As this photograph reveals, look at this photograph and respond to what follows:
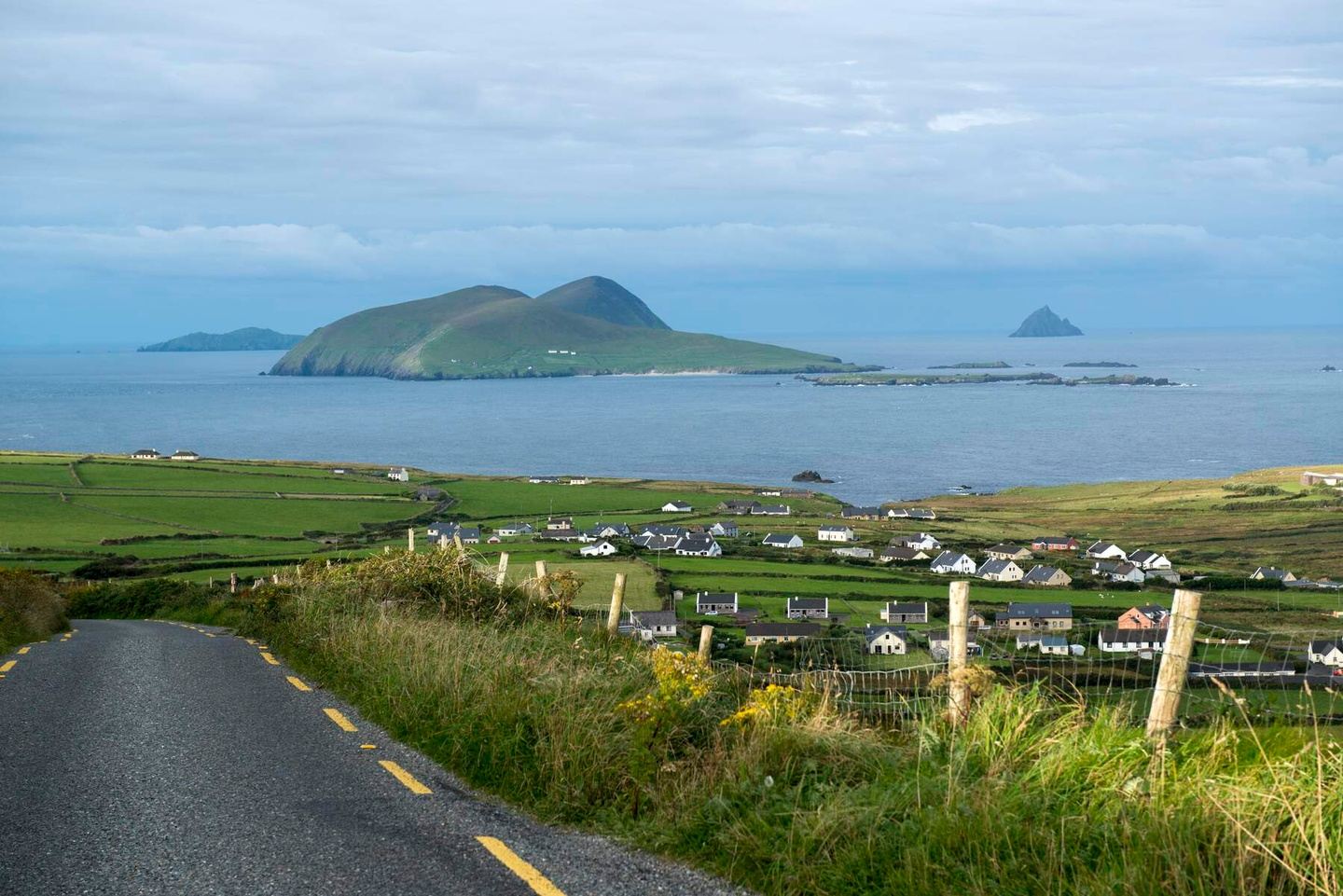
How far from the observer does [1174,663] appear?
666 centimetres

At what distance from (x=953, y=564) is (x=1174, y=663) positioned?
51.2 metres

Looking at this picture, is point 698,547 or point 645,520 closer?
point 698,547

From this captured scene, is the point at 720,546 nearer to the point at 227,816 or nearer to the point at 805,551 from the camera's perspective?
the point at 805,551

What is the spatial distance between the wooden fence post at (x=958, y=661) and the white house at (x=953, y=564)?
47701 mm

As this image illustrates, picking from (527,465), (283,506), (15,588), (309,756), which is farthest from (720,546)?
(527,465)

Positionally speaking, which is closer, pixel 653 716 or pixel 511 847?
pixel 511 847

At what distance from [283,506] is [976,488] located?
54.6m

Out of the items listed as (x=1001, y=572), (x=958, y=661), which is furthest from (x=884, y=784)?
(x=1001, y=572)

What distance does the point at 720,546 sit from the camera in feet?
204

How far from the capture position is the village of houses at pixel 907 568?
25.5 m

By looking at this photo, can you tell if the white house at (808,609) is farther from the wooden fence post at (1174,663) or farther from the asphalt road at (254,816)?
the wooden fence post at (1174,663)

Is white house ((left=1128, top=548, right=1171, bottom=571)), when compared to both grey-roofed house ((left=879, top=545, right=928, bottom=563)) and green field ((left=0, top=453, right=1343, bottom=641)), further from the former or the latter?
grey-roofed house ((left=879, top=545, right=928, bottom=563))

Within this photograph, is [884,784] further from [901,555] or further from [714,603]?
[901,555]

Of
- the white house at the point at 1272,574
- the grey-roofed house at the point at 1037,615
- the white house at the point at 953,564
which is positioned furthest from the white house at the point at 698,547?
the white house at the point at 1272,574
